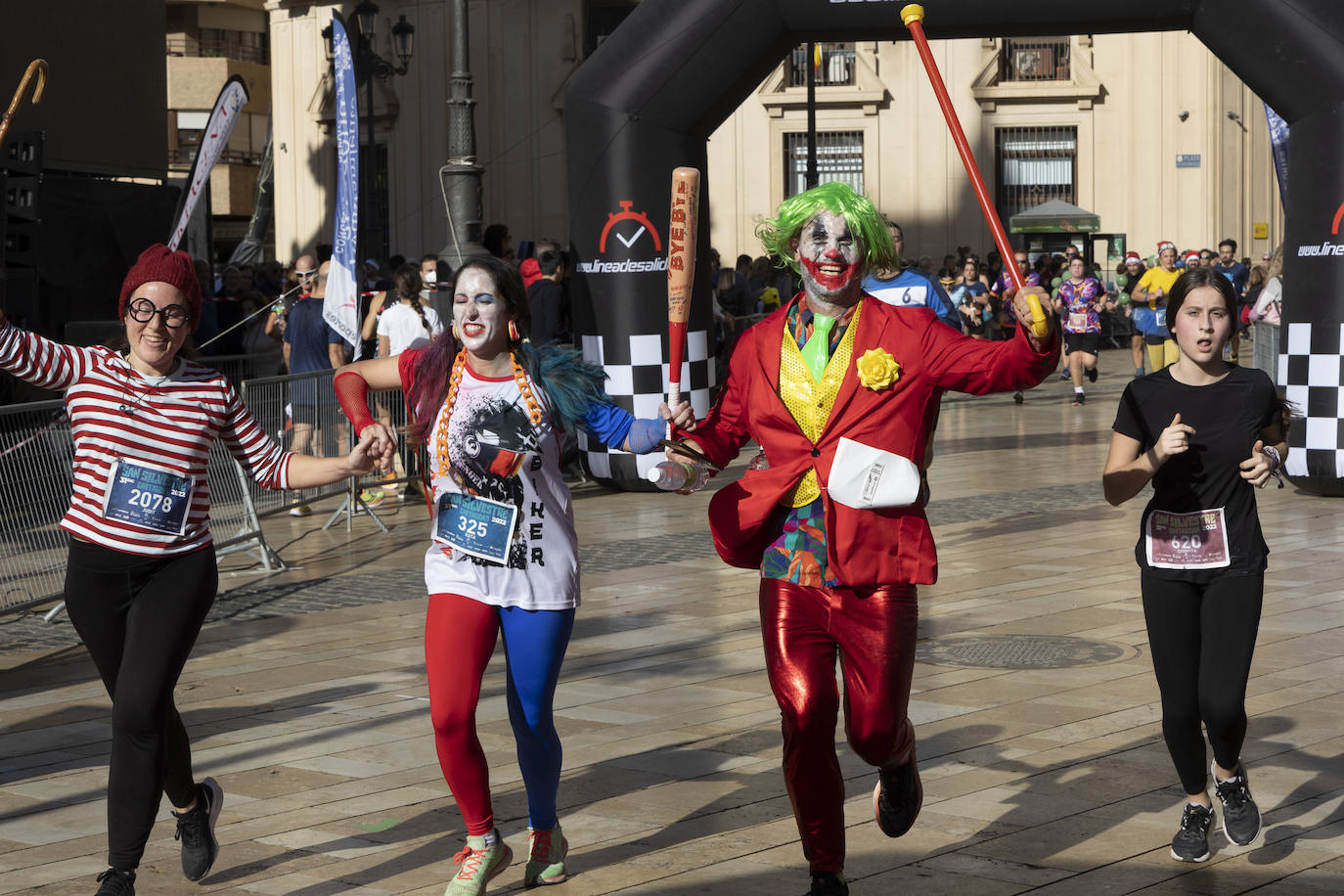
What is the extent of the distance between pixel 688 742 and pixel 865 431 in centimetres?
215

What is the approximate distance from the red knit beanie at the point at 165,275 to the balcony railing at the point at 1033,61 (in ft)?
118

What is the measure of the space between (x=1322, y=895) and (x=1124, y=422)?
1358mm

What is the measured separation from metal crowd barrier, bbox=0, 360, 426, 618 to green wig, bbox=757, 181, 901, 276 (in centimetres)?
123

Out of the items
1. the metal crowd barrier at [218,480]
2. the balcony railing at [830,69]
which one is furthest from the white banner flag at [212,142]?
the balcony railing at [830,69]

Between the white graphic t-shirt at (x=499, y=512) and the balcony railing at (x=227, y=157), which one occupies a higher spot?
the balcony railing at (x=227, y=157)

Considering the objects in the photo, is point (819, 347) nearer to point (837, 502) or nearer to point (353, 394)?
point (837, 502)

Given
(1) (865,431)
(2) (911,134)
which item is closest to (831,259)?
(1) (865,431)

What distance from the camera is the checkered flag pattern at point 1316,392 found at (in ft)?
39.1

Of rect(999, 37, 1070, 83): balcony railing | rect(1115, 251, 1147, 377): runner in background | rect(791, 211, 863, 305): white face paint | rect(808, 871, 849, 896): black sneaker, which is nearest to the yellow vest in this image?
rect(791, 211, 863, 305): white face paint

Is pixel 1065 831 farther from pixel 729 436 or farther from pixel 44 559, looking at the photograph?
pixel 44 559

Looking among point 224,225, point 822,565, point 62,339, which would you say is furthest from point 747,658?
point 224,225

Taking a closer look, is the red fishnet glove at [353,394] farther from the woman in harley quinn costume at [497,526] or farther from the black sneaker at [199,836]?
the black sneaker at [199,836]

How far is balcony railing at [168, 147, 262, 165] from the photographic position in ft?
164

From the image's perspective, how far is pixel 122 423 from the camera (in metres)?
4.72
